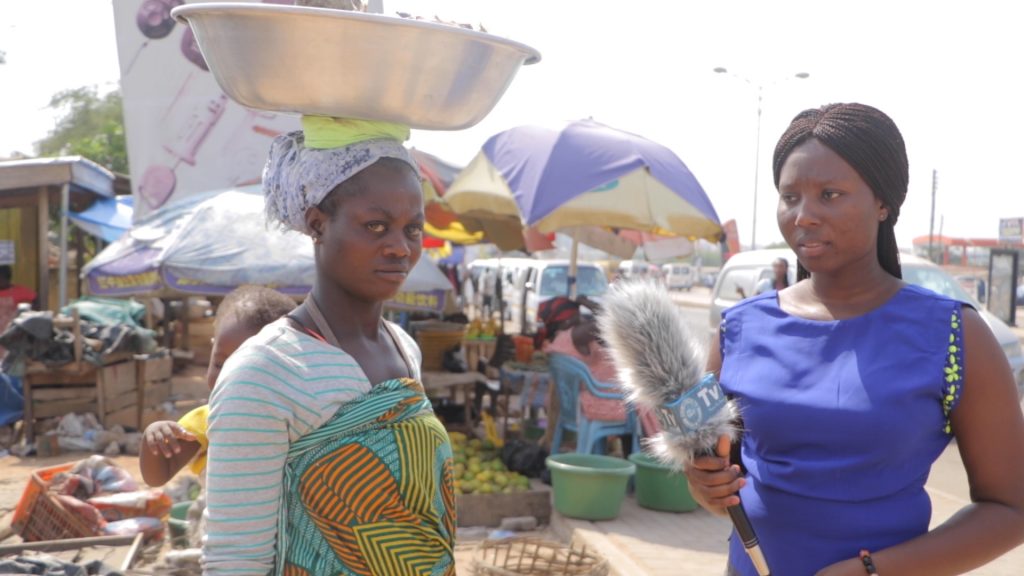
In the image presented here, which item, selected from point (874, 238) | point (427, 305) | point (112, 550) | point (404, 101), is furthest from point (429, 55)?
point (427, 305)

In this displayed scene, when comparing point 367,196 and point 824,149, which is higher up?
point 824,149

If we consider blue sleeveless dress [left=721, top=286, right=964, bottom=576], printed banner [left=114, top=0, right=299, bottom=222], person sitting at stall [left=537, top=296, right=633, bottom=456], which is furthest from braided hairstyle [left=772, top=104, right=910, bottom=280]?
printed banner [left=114, top=0, right=299, bottom=222]

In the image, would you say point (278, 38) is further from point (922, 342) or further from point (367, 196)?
point (922, 342)

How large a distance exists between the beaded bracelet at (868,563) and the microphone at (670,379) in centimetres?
18

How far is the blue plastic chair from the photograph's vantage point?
24.1 feet

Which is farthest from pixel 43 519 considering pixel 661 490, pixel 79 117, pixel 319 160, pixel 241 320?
pixel 79 117

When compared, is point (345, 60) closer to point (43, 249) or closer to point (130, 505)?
point (130, 505)

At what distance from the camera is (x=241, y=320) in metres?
3.20

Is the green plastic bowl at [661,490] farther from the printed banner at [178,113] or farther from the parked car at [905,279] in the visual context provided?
the printed banner at [178,113]

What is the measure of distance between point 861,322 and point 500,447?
20.8ft

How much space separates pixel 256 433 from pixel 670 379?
0.80 m

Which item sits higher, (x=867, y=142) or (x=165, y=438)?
(x=867, y=142)

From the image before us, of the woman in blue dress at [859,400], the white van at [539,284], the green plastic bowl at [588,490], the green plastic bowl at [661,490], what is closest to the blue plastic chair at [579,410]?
the green plastic bowl at [661,490]

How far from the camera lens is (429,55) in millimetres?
1714
